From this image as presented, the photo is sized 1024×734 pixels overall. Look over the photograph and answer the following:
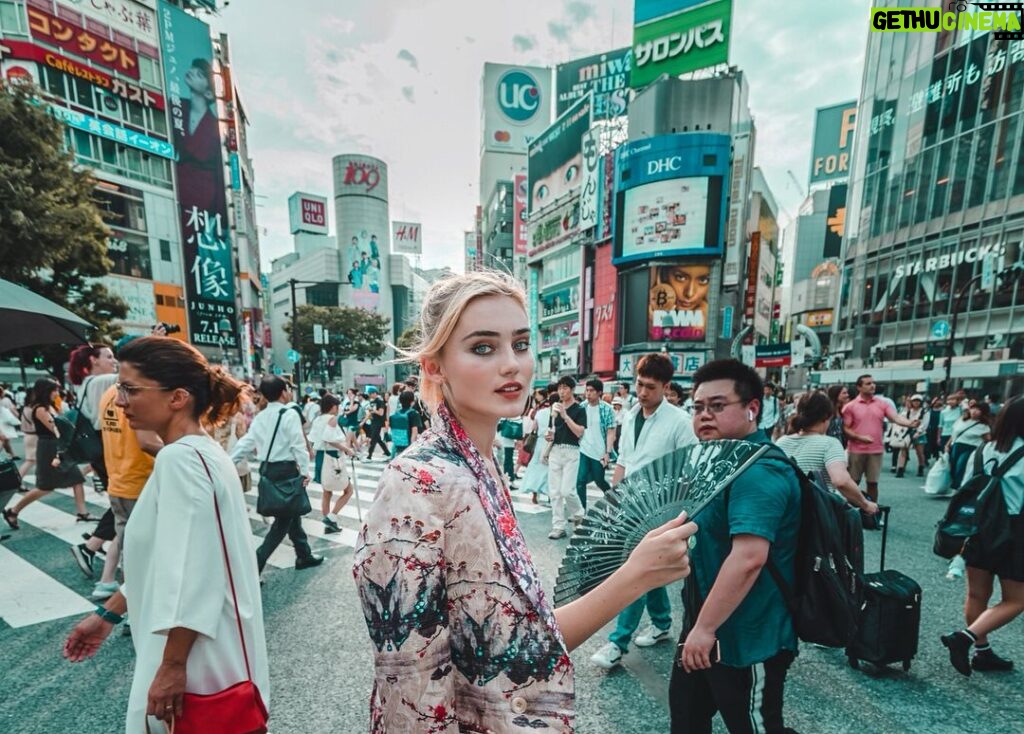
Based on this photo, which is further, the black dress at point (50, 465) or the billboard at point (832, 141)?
the billboard at point (832, 141)

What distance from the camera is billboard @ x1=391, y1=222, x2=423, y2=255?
90250mm

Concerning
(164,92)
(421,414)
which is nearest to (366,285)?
(164,92)

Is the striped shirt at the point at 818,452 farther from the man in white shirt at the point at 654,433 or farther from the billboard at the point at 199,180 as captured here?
the billboard at the point at 199,180

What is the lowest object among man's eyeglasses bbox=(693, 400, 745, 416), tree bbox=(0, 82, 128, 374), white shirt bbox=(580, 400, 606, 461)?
white shirt bbox=(580, 400, 606, 461)

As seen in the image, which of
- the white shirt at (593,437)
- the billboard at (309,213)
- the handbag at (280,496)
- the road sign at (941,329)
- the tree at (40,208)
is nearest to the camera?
the handbag at (280,496)

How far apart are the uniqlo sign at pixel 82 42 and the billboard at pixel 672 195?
3184 centimetres

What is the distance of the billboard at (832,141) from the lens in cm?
5703

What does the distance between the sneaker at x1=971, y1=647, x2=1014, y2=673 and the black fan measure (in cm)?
307

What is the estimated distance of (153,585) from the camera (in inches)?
55.1

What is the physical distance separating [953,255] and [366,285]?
68.0 meters

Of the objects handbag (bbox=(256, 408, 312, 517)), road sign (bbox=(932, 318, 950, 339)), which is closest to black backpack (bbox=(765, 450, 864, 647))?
handbag (bbox=(256, 408, 312, 517))

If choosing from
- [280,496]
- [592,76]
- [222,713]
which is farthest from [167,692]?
[592,76]

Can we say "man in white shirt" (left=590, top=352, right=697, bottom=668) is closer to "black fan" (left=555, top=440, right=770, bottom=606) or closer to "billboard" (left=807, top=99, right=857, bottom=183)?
"black fan" (left=555, top=440, right=770, bottom=606)

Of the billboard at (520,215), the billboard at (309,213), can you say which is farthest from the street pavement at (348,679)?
the billboard at (309,213)
